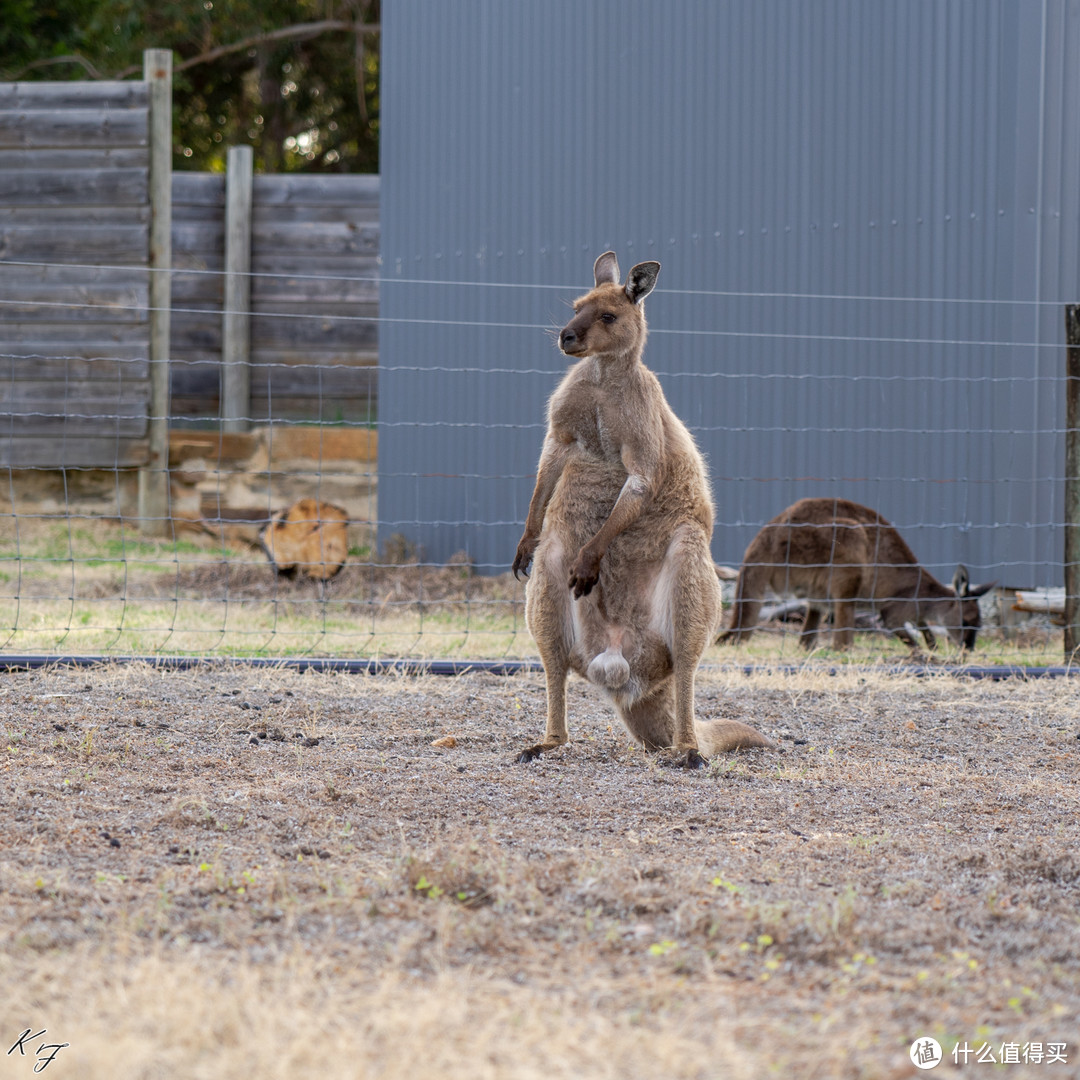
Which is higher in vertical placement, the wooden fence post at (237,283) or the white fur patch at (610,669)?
the wooden fence post at (237,283)

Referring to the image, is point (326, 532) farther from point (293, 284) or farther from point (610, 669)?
point (610, 669)

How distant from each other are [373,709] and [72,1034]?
304 cm

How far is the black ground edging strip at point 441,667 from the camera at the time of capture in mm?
5562

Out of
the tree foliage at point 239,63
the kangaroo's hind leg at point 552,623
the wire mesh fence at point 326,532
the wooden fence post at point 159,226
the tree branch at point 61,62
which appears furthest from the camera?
the tree foliage at point 239,63

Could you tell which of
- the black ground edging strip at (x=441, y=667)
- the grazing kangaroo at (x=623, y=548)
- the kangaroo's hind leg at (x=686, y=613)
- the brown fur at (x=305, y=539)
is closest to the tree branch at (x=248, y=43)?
the brown fur at (x=305, y=539)

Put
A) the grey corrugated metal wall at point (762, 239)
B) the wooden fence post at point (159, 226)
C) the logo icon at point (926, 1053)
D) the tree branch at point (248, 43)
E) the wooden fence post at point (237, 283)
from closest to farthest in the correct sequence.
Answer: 1. the logo icon at point (926, 1053)
2. the grey corrugated metal wall at point (762, 239)
3. the wooden fence post at point (159, 226)
4. the wooden fence post at point (237, 283)
5. the tree branch at point (248, 43)

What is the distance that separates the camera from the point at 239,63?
15773 mm

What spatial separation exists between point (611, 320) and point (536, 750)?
1.49 metres

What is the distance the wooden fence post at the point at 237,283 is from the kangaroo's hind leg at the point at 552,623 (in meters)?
6.94

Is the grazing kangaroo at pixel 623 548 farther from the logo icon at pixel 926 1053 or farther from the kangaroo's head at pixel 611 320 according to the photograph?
the logo icon at pixel 926 1053

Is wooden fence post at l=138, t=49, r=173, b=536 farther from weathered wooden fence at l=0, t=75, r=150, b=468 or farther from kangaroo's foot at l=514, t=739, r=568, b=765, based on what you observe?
kangaroo's foot at l=514, t=739, r=568, b=765

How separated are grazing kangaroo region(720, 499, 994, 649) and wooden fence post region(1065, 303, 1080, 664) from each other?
0.93 metres

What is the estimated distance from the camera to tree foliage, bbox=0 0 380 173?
47.2ft

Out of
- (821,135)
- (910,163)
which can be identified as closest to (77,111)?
(821,135)
